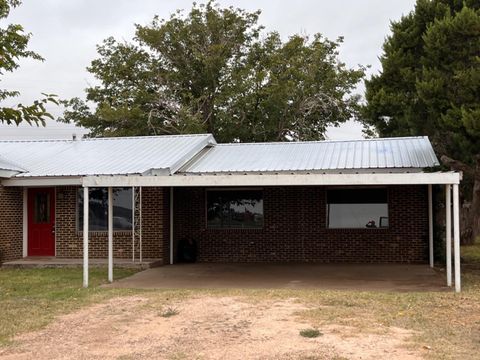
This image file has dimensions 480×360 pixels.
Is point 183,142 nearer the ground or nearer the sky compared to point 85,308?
nearer the sky

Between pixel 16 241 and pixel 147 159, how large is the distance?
4398mm

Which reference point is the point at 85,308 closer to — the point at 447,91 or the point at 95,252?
the point at 95,252

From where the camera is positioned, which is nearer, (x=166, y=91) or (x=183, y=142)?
(x=183, y=142)

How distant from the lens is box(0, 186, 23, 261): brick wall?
16000 mm

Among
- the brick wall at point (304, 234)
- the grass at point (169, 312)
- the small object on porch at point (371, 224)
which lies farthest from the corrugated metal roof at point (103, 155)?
the grass at point (169, 312)

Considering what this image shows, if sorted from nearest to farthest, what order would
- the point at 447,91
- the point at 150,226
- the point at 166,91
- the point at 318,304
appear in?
the point at 318,304, the point at 447,91, the point at 150,226, the point at 166,91

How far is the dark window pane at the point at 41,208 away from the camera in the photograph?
16781 millimetres

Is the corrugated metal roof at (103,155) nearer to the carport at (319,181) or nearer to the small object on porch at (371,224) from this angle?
the carport at (319,181)

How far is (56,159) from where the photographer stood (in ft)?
56.7

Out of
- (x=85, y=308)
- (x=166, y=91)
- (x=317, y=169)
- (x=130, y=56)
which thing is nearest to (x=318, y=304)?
(x=85, y=308)

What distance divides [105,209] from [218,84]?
14535 millimetres

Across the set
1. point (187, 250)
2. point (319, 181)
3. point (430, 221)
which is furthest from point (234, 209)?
point (319, 181)

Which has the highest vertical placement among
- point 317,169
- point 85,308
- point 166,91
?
point 166,91

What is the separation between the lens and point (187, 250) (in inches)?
650
